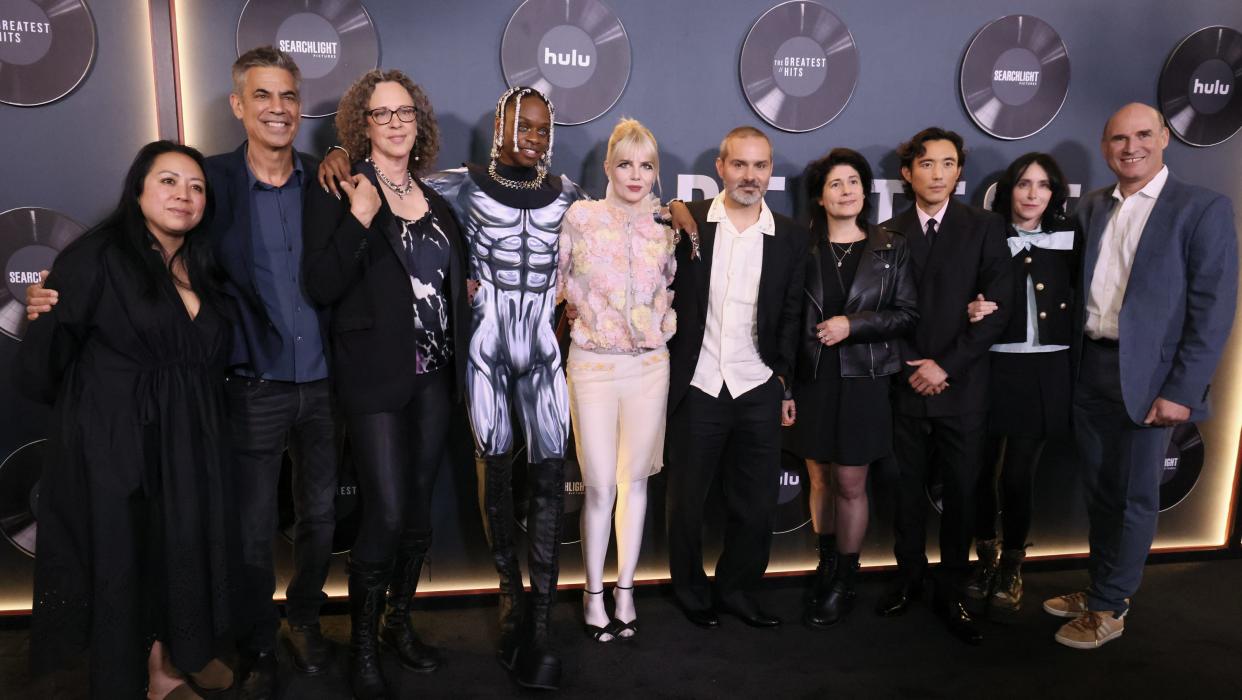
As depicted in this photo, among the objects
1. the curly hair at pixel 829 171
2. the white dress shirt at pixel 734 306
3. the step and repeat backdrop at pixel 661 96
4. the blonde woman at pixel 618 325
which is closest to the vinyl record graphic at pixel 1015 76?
the step and repeat backdrop at pixel 661 96

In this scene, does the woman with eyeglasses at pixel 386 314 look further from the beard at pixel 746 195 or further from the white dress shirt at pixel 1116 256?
the white dress shirt at pixel 1116 256

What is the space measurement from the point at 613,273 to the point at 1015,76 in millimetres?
2397

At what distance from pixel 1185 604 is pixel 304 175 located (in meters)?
4.27

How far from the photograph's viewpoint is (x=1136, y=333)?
3152 millimetres

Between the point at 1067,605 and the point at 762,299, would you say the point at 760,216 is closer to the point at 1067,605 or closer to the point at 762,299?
the point at 762,299

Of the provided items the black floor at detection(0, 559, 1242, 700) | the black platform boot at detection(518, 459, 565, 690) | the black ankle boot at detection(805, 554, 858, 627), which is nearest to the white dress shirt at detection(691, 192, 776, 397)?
the black platform boot at detection(518, 459, 565, 690)

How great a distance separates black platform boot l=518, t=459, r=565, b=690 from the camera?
299 cm

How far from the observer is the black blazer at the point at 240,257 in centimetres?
261

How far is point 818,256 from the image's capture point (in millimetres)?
3287

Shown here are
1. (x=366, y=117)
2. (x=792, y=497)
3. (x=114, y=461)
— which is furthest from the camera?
(x=792, y=497)

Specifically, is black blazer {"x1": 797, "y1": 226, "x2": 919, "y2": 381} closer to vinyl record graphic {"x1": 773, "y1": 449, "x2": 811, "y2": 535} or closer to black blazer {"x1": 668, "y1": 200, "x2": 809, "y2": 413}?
black blazer {"x1": 668, "y1": 200, "x2": 809, "y2": 413}

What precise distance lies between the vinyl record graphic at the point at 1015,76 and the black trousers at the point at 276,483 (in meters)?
3.28

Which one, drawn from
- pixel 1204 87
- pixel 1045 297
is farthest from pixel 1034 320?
pixel 1204 87

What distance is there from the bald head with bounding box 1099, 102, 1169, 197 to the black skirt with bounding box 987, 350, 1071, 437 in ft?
2.52
